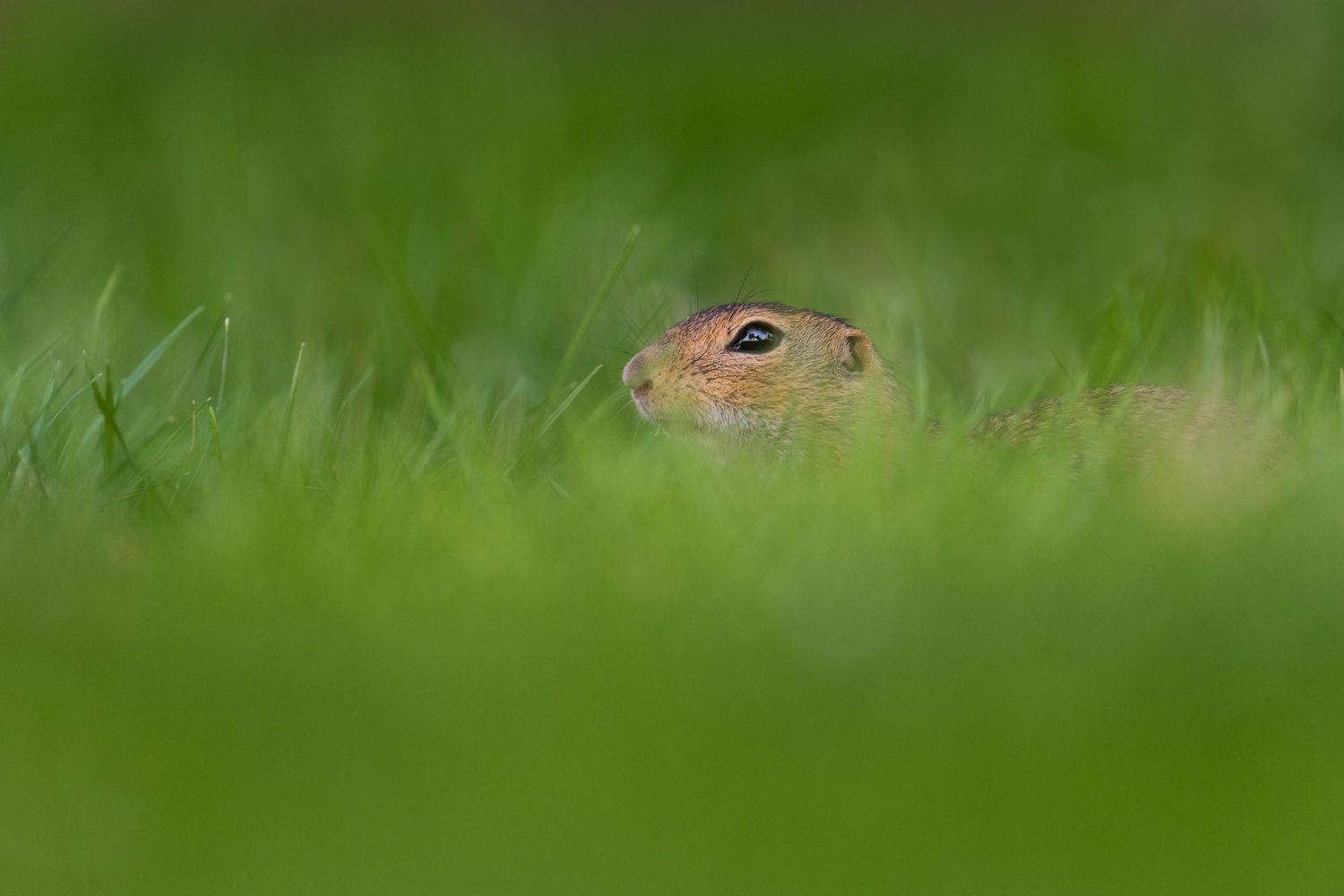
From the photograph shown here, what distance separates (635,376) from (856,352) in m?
0.52

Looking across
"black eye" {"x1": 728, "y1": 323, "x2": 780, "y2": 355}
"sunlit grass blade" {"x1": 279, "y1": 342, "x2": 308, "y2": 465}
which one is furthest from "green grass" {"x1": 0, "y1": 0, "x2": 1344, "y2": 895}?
"black eye" {"x1": 728, "y1": 323, "x2": 780, "y2": 355}

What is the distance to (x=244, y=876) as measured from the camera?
179cm

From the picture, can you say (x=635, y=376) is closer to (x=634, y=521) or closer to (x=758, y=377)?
(x=758, y=377)

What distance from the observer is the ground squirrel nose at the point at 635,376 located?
12.7ft

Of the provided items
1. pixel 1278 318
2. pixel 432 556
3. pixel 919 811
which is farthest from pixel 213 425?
pixel 1278 318

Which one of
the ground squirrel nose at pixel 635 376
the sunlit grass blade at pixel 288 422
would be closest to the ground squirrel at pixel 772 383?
the ground squirrel nose at pixel 635 376

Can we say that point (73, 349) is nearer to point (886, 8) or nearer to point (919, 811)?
point (919, 811)

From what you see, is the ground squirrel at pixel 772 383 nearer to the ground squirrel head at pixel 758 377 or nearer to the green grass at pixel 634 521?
the ground squirrel head at pixel 758 377

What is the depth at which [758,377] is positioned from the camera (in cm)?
395

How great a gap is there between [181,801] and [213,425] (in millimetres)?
1525

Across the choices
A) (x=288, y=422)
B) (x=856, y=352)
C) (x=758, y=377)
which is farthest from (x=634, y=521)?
(x=856, y=352)

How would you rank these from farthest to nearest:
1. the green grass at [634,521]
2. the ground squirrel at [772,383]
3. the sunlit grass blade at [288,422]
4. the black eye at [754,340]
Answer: the black eye at [754,340] → the ground squirrel at [772,383] → the sunlit grass blade at [288,422] → the green grass at [634,521]

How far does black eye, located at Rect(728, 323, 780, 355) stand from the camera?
4016 mm

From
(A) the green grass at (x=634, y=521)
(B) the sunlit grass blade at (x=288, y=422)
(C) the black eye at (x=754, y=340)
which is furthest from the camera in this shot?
(C) the black eye at (x=754, y=340)
